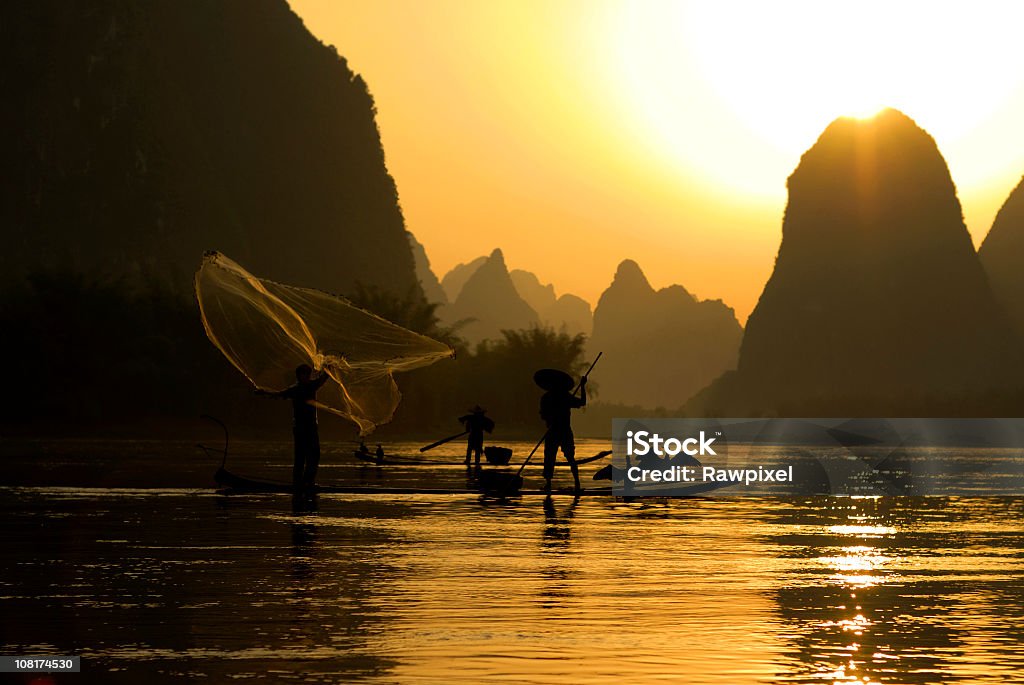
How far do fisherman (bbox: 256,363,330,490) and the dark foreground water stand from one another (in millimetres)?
1366

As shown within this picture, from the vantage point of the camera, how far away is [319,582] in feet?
43.7

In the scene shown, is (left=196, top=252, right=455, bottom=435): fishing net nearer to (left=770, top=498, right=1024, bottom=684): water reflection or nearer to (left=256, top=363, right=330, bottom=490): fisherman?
(left=256, top=363, right=330, bottom=490): fisherman

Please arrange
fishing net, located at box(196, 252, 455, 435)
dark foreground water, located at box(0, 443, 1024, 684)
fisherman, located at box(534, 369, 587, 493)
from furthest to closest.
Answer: fisherman, located at box(534, 369, 587, 493) → fishing net, located at box(196, 252, 455, 435) → dark foreground water, located at box(0, 443, 1024, 684)

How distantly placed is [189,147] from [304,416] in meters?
140

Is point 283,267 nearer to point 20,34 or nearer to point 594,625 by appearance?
point 20,34

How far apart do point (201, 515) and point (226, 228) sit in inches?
5463

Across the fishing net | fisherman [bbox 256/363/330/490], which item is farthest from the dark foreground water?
the fishing net

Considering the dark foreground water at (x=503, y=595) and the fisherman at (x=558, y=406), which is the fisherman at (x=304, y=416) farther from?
the fisherman at (x=558, y=406)

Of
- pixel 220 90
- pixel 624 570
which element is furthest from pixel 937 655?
pixel 220 90

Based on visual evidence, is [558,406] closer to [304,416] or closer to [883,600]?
[304,416]

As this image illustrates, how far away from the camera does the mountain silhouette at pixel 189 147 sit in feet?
476

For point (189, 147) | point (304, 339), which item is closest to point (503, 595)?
point (304, 339)

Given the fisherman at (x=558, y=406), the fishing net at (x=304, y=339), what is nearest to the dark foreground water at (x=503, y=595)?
the fisherman at (x=558, y=406)

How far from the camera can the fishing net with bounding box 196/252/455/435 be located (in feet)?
82.1
